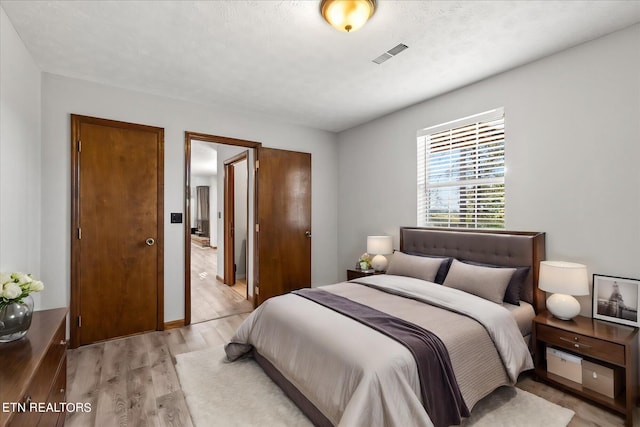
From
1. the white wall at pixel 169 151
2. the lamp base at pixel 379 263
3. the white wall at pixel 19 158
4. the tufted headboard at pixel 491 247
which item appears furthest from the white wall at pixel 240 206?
the tufted headboard at pixel 491 247

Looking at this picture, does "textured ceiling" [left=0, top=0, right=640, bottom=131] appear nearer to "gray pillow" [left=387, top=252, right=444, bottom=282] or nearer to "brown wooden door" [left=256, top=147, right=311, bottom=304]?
"brown wooden door" [left=256, top=147, right=311, bottom=304]

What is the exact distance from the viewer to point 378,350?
165cm

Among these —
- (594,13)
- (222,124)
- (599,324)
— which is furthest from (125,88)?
(599,324)

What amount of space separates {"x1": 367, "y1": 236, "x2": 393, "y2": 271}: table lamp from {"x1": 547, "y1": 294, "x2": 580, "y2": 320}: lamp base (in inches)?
71.3

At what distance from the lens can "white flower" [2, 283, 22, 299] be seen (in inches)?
58.1

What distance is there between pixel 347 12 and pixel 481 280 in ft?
7.59

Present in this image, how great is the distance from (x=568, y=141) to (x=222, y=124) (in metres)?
3.61

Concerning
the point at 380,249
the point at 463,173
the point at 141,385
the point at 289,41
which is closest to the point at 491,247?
the point at 463,173

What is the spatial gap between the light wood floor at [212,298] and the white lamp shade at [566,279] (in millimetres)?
3346

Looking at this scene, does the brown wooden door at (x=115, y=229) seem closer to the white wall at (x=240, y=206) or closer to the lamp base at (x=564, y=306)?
the white wall at (x=240, y=206)

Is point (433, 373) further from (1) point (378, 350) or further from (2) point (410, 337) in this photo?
(1) point (378, 350)

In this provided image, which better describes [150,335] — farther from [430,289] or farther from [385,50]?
[385,50]

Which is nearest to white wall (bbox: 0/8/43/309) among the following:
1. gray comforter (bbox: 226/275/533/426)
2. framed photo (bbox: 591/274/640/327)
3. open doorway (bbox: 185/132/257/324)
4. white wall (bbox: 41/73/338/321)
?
white wall (bbox: 41/73/338/321)

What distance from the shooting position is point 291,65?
2.79 metres
